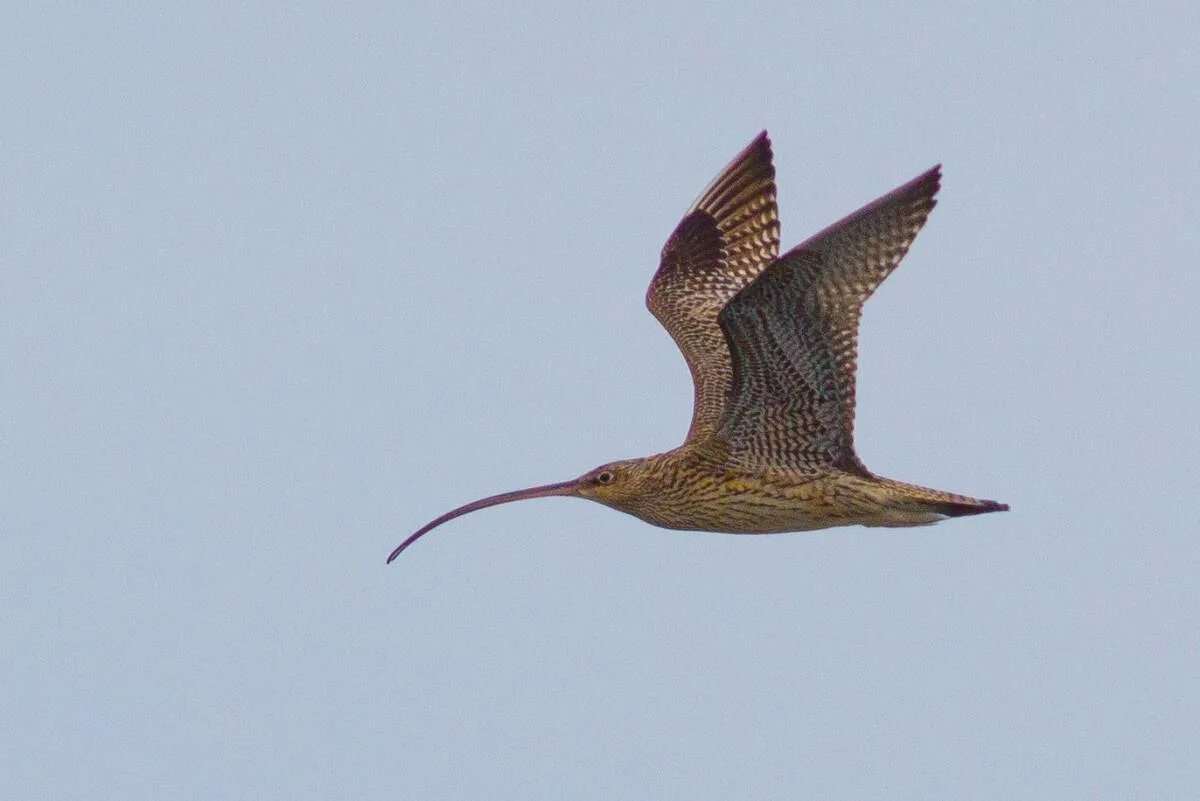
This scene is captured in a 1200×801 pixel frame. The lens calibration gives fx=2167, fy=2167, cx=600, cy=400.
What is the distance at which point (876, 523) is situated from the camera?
49.0ft

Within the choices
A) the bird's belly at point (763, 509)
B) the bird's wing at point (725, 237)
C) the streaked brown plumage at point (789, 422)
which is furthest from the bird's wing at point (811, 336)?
the bird's wing at point (725, 237)

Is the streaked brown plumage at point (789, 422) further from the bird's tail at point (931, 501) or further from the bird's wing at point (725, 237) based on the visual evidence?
the bird's wing at point (725, 237)

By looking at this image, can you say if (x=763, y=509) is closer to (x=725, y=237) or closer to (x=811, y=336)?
(x=811, y=336)

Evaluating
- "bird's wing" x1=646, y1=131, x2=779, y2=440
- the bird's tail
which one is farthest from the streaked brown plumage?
"bird's wing" x1=646, y1=131, x2=779, y2=440

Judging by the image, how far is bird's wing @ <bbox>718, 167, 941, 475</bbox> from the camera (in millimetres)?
13484

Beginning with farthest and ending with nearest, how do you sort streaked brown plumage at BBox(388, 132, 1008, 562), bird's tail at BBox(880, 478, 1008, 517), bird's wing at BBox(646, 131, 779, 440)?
bird's wing at BBox(646, 131, 779, 440) < bird's tail at BBox(880, 478, 1008, 517) < streaked brown plumage at BBox(388, 132, 1008, 562)

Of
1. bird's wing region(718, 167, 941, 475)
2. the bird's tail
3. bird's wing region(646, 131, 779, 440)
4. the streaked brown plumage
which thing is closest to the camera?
bird's wing region(718, 167, 941, 475)

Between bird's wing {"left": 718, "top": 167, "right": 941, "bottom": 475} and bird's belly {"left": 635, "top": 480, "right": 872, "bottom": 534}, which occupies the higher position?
bird's wing {"left": 718, "top": 167, "right": 941, "bottom": 475}

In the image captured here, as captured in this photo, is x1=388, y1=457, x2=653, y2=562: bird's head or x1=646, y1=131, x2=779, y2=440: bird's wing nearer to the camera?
x1=388, y1=457, x2=653, y2=562: bird's head

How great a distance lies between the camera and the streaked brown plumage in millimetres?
13594

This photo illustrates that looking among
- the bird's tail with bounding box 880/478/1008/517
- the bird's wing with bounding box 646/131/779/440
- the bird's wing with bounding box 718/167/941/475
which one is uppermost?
the bird's wing with bounding box 646/131/779/440

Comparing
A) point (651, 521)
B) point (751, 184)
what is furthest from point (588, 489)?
point (751, 184)

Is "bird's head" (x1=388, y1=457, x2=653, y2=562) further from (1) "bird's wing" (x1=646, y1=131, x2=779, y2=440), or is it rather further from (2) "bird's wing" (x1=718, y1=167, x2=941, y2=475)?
(1) "bird's wing" (x1=646, y1=131, x2=779, y2=440)

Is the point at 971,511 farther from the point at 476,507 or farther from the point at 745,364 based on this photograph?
the point at 476,507
